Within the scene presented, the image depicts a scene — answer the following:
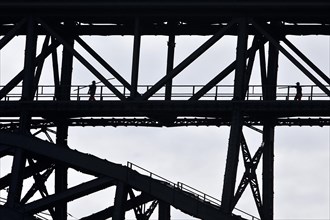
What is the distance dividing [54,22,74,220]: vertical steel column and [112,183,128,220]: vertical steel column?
5303mm

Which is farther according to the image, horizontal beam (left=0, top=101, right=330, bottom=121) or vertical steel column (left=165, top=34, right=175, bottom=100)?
vertical steel column (left=165, top=34, right=175, bottom=100)

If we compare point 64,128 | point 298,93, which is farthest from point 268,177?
point 64,128

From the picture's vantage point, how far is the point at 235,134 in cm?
5025

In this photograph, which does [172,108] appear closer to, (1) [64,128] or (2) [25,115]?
(2) [25,115]

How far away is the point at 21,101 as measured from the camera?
51.8 m

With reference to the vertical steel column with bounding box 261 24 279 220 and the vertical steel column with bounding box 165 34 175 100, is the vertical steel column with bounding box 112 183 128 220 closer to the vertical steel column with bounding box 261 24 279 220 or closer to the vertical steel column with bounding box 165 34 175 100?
the vertical steel column with bounding box 165 34 175 100

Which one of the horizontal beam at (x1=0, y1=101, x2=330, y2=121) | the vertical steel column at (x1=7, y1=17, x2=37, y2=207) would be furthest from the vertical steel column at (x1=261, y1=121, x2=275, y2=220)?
the vertical steel column at (x1=7, y1=17, x2=37, y2=207)

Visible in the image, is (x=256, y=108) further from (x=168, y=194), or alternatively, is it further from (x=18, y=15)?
(x=18, y=15)

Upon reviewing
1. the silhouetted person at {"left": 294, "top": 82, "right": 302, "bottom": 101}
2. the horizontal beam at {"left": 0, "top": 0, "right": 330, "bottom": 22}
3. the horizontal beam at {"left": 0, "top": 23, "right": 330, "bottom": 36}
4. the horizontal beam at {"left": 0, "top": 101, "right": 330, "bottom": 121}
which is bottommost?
the horizontal beam at {"left": 0, "top": 101, "right": 330, "bottom": 121}

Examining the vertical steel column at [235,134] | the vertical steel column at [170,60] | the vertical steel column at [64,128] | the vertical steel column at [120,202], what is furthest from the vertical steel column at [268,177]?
the vertical steel column at [64,128]

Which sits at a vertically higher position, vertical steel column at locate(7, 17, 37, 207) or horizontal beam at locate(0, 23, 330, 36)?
horizontal beam at locate(0, 23, 330, 36)

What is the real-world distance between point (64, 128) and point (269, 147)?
848 cm

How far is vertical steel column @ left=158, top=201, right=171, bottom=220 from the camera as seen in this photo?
4975cm

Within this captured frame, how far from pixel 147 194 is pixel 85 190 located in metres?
2.21
